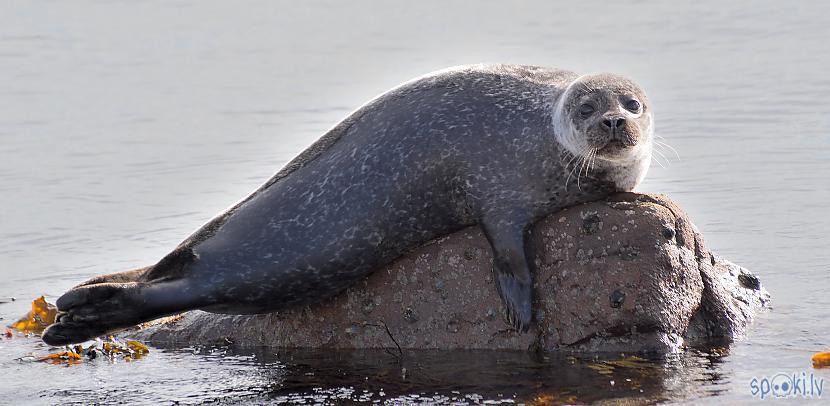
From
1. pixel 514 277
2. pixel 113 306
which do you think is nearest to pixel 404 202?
pixel 514 277

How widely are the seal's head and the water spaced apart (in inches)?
48.6

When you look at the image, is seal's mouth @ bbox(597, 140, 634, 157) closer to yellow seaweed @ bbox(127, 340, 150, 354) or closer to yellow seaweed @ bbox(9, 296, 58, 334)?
yellow seaweed @ bbox(127, 340, 150, 354)

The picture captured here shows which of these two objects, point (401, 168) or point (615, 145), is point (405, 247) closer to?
point (401, 168)

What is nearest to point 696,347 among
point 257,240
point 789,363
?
point 789,363

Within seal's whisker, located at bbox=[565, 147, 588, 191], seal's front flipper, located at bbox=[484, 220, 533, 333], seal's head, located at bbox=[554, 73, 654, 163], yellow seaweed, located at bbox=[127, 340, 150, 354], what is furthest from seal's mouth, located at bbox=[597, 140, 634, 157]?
yellow seaweed, located at bbox=[127, 340, 150, 354]

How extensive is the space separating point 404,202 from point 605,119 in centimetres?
134

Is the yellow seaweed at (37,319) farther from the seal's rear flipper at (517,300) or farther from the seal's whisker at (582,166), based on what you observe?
the seal's whisker at (582,166)

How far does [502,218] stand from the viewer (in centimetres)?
854

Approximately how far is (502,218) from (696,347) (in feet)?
4.45

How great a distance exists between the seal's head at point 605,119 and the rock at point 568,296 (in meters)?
0.41

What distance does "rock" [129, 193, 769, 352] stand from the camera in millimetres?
8352

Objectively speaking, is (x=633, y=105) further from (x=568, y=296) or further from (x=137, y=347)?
(x=137, y=347)

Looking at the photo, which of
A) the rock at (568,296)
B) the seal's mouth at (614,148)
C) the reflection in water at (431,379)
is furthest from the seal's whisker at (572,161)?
the reflection in water at (431,379)

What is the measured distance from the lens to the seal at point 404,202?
8.55 meters
